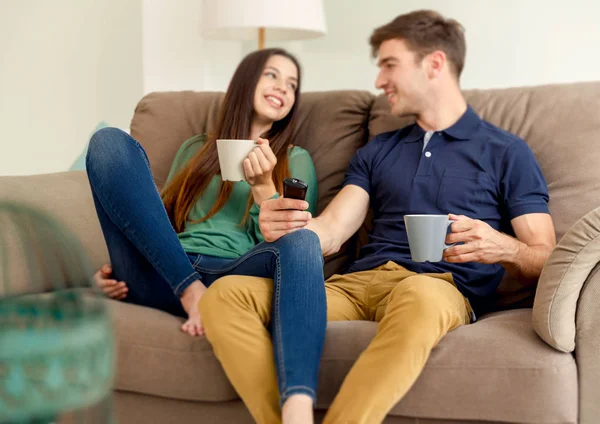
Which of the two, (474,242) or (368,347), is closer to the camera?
(368,347)

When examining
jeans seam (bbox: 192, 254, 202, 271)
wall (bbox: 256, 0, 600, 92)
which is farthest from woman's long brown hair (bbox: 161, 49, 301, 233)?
wall (bbox: 256, 0, 600, 92)

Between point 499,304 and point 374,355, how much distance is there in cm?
56

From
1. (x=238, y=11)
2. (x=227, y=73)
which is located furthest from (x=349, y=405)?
(x=227, y=73)

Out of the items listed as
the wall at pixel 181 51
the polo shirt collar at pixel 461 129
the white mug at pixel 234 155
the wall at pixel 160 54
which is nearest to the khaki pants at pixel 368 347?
the white mug at pixel 234 155

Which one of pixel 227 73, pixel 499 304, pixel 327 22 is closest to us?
pixel 499 304

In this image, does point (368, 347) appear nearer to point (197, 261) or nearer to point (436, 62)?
point (197, 261)

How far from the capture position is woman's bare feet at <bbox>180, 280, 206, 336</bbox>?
1590mm

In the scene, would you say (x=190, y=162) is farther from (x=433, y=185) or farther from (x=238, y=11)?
(x=238, y=11)

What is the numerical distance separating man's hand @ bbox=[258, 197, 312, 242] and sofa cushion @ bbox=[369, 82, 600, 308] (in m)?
0.58

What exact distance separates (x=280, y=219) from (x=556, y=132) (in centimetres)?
81

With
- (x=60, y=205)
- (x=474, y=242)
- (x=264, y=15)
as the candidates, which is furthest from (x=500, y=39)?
(x=60, y=205)

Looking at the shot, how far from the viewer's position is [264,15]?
285 centimetres

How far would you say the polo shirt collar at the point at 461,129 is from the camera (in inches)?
77.1

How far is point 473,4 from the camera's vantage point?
9.85 feet
